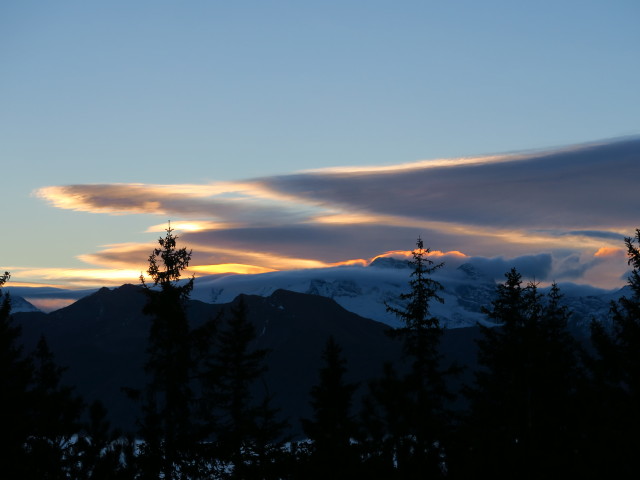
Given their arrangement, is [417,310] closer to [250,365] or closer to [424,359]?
[424,359]

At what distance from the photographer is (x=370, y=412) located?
141 ft

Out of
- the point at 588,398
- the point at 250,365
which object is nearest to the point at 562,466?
the point at 588,398

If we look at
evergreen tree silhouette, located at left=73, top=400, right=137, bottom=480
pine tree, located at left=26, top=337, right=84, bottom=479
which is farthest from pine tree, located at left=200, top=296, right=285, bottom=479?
pine tree, located at left=26, top=337, right=84, bottom=479

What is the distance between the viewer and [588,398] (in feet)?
91.9

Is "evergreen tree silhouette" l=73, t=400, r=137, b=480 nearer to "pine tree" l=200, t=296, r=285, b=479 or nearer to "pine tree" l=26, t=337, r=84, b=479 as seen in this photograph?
"pine tree" l=26, t=337, r=84, b=479

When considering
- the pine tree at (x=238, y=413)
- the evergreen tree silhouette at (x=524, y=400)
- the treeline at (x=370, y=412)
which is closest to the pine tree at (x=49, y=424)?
the treeline at (x=370, y=412)

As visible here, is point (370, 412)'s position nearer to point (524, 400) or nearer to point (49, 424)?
point (49, 424)

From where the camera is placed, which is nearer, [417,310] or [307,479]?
[307,479]

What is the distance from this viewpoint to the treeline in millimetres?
19016

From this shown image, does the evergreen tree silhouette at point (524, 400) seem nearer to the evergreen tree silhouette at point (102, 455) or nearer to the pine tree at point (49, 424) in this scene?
the evergreen tree silhouette at point (102, 455)

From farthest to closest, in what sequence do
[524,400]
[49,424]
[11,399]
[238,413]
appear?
1. [238,413]
2. [49,424]
3. [11,399]
4. [524,400]

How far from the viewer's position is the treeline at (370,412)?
1902 cm

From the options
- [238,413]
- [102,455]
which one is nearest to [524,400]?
[238,413]

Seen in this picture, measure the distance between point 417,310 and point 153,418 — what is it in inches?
501
